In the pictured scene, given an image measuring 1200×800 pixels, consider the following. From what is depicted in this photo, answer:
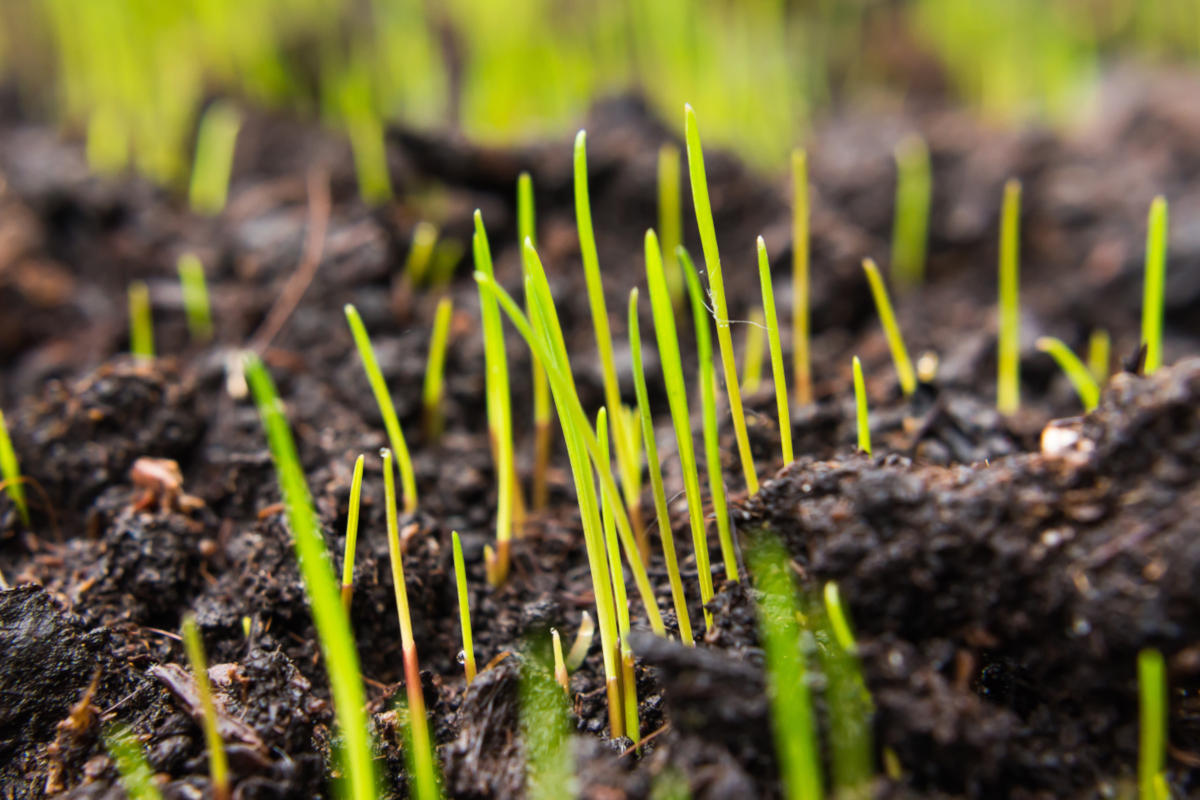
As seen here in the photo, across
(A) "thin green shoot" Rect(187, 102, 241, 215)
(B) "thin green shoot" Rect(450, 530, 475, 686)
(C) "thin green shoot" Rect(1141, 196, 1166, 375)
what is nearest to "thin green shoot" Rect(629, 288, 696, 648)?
(B) "thin green shoot" Rect(450, 530, 475, 686)

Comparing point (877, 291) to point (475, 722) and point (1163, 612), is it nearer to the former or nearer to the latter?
point (1163, 612)

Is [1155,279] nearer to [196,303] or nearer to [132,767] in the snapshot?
[132,767]

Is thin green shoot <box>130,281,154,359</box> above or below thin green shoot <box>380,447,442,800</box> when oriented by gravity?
above

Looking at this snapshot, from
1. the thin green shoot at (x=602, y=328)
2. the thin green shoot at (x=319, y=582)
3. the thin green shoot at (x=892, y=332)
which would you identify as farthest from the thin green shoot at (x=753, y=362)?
the thin green shoot at (x=319, y=582)

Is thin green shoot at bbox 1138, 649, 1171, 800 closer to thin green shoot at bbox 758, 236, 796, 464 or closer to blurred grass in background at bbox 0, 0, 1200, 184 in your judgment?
thin green shoot at bbox 758, 236, 796, 464

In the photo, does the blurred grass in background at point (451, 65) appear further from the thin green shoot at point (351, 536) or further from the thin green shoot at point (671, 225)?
the thin green shoot at point (351, 536)
